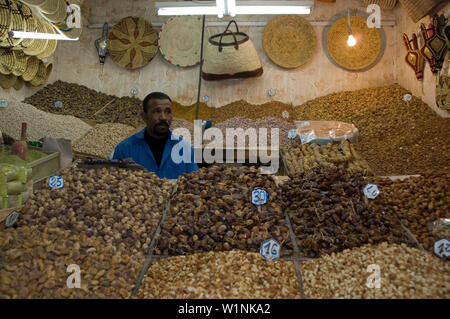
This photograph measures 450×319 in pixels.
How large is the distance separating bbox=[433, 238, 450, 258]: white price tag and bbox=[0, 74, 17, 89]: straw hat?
4.53m

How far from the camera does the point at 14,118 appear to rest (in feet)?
12.8

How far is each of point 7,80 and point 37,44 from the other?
0.56m

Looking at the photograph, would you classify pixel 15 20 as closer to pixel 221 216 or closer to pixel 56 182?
pixel 56 182

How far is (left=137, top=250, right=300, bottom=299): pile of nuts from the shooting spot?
1326 mm

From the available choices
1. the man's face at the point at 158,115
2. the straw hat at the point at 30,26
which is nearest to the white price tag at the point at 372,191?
the man's face at the point at 158,115

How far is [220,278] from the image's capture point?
4.56 ft

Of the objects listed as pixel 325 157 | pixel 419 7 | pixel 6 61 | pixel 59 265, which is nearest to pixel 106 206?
pixel 59 265

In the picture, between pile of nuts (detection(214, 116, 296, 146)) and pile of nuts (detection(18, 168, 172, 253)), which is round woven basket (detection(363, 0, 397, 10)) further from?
pile of nuts (detection(18, 168, 172, 253))

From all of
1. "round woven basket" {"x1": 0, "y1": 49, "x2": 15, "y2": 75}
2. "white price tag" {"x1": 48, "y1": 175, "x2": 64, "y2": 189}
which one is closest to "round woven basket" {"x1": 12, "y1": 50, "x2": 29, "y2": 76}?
"round woven basket" {"x1": 0, "y1": 49, "x2": 15, "y2": 75}

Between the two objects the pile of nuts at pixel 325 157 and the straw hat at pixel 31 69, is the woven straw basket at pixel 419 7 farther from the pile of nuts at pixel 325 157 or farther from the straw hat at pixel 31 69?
the straw hat at pixel 31 69

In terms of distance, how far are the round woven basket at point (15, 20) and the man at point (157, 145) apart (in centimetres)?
159

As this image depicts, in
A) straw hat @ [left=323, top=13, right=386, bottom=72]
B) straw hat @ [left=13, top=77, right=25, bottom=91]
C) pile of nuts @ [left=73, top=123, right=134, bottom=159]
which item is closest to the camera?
pile of nuts @ [left=73, top=123, right=134, bottom=159]
